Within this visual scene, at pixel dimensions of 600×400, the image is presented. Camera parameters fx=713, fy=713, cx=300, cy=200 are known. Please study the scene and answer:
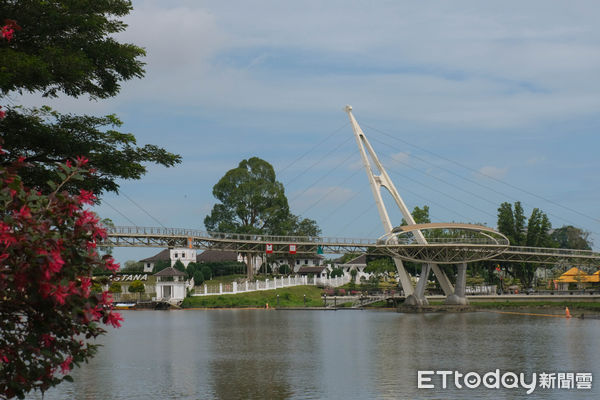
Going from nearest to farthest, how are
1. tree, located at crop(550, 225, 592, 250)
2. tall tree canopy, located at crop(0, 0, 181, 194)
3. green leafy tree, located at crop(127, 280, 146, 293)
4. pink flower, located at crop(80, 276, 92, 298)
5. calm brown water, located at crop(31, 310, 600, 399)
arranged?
pink flower, located at crop(80, 276, 92, 298)
tall tree canopy, located at crop(0, 0, 181, 194)
calm brown water, located at crop(31, 310, 600, 399)
green leafy tree, located at crop(127, 280, 146, 293)
tree, located at crop(550, 225, 592, 250)

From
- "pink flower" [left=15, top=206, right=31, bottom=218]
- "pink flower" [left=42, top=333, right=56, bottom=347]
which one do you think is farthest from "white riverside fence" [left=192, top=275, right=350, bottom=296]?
"pink flower" [left=15, top=206, right=31, bottom=218]

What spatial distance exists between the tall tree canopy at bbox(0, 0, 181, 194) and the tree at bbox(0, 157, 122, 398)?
380 inches

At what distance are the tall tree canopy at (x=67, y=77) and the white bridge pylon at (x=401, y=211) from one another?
66646 mm

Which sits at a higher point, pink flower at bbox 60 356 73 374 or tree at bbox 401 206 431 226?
tree at bbox 401 206 431 226

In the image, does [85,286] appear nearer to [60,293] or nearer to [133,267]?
[60,293]

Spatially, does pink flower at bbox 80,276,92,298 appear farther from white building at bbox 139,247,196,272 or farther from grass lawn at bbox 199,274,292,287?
white building at bbox 139,247,196,272

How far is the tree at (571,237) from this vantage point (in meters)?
177

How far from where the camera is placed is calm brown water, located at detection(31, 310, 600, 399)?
85.3 feet

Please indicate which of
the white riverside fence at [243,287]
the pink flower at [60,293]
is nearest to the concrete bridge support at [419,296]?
the white riverside fence at [243,287]

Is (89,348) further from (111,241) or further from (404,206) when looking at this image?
(111,241)

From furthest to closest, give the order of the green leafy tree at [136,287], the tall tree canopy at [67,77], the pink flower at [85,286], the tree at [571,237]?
the tree at [571,237] → the green leafy tree at [136,287] → the tall tree canopy at [67,77] → the pink flower at [85,286]

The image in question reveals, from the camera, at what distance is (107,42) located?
22078 millimetres

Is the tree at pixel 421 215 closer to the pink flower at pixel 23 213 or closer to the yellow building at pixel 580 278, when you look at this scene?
the yellow building at pixel 580 278

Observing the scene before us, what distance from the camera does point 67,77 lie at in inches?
771
